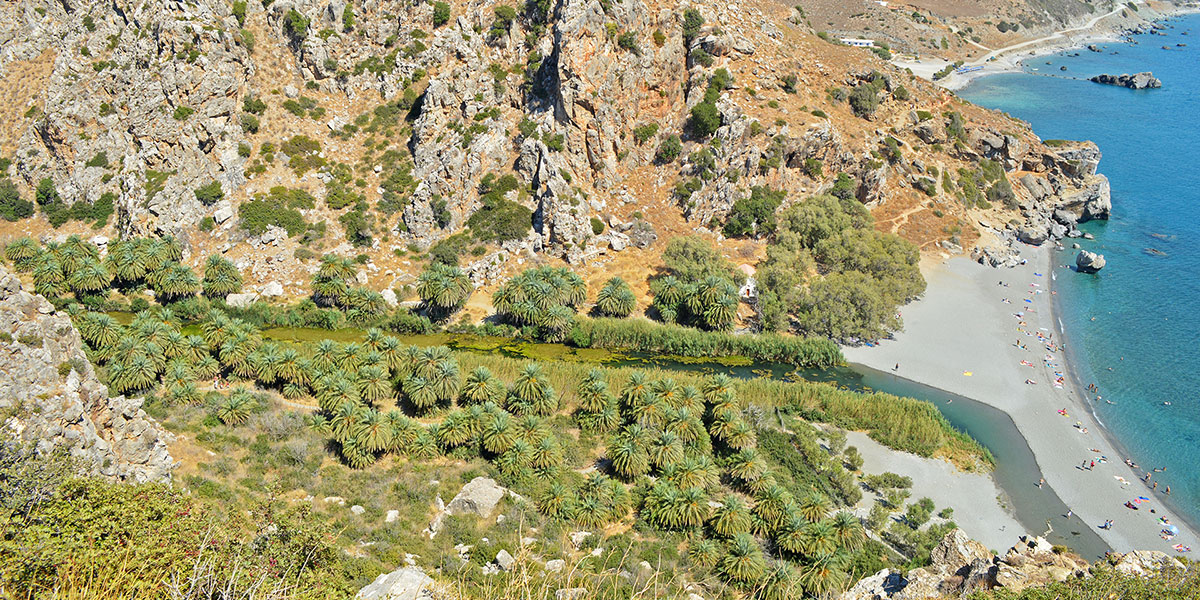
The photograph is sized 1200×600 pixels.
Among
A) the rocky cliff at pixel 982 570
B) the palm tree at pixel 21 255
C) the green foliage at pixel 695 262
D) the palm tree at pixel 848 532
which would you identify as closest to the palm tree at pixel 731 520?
the palm tree at pixel 848 532

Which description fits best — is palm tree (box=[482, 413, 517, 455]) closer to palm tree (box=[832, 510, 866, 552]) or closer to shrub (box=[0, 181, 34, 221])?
palm tree (box=[832, 510, 866, 552])

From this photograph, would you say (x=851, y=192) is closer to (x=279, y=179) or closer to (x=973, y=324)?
(x=973, y=324)

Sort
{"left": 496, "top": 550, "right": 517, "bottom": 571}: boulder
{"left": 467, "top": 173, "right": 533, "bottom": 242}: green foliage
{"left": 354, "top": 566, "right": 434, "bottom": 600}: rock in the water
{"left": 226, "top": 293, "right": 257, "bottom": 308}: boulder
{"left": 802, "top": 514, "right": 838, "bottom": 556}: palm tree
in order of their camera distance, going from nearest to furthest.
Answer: {"left": 354, "top": 566, "right": 434, "bottom": 600}: rock in the water, {"left": 496, "top": 550, "right": 517, "bottom": 571}: boulder, {"left": 802, "top": 514, "right": 838, "bottom": 556}: palm tree, {"left": 226, "top": 293, "right": 257, "bottom": 308}: boulder, {"left": 467, "top": 173, "right": 533, "bottom": 242}: green foliage

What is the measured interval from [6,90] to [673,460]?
97.6 m

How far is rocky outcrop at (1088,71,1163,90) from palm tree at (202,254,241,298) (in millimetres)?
209796

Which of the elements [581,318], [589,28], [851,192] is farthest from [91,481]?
[851,192]

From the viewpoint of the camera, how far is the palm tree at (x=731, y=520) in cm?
4356

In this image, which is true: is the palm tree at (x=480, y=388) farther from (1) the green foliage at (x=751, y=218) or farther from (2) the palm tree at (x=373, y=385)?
(1) the green foliage at (x=751, y=218)

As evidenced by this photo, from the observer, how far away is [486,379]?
57.5 m

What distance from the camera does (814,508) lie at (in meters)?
45.2

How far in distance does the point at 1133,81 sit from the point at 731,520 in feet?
654

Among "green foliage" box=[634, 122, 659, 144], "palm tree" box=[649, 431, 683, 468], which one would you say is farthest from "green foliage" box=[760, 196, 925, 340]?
"palm tree" box=[649, 431, 683, 468]

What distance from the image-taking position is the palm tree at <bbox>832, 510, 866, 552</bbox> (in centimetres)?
4309

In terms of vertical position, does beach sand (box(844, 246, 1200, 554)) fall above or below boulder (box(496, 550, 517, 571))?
below
